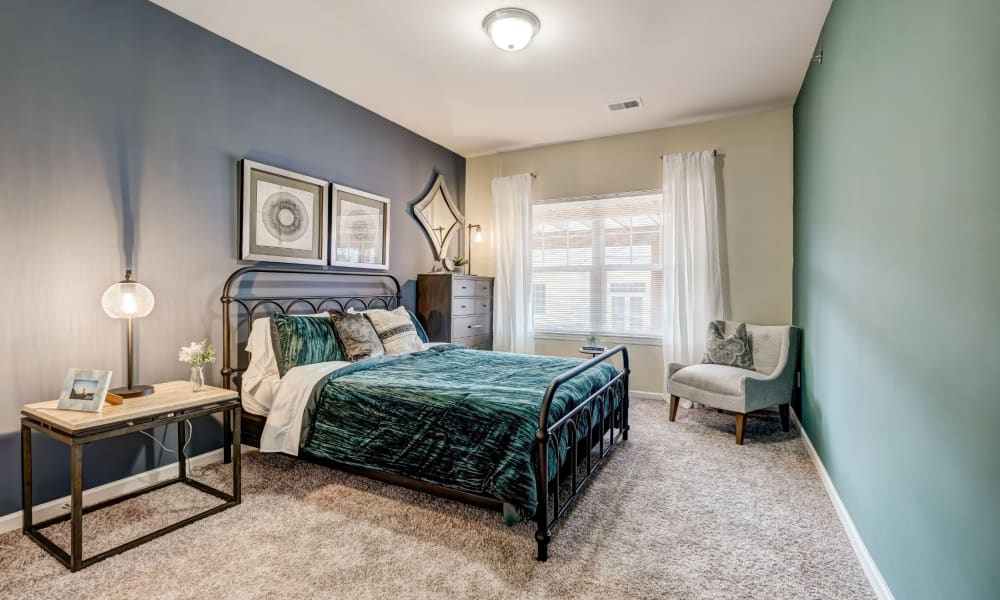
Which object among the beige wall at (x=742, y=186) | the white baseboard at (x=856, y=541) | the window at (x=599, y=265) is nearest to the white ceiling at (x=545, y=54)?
the beige wall at (x=742, y=186)

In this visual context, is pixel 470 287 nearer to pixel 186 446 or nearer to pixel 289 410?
pixel 289 410

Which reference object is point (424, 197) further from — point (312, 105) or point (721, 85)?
point (721, 85)

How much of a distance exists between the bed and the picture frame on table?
0.86m

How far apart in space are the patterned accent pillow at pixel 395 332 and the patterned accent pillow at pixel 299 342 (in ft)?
A: 1.37

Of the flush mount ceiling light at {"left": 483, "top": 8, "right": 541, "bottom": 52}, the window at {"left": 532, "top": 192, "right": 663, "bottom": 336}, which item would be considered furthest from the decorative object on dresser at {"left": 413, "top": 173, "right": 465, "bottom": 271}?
the flush mount ceiling light at {"left": 483, "top": 8, "right": 541, "bottom": 52}

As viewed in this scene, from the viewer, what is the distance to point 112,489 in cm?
255

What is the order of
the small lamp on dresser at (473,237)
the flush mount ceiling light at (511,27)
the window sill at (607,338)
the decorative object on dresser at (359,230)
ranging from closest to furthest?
the flush mount ceiling light at (511,27) < the decorative object on dresser at (359,230) < the window sill at (607,338) < the small lamp on dresser at (473,237)

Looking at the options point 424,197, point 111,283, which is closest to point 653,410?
point 424,197

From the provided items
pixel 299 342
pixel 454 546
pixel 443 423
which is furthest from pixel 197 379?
pixel 454 546

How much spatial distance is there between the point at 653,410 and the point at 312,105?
3904mm

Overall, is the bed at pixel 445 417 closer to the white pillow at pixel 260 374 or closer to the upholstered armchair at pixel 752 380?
the white pillow at pixel 260 374

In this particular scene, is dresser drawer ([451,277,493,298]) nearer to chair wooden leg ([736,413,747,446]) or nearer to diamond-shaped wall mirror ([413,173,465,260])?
diamond-shaped wall mirror ([413,173,465,260])

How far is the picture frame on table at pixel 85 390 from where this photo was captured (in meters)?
2.04

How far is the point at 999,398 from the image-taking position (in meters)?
1.04
